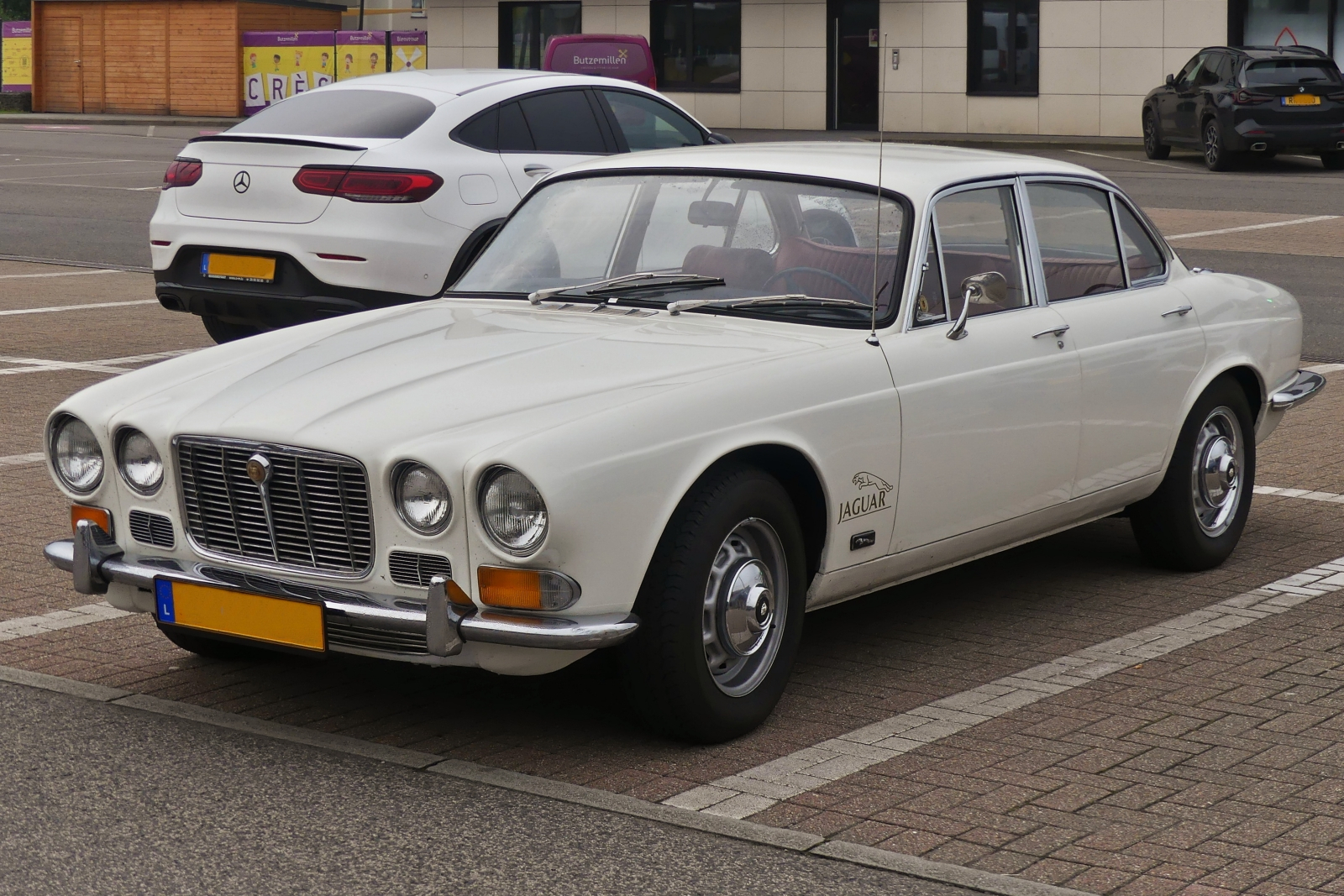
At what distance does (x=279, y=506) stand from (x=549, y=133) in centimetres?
649

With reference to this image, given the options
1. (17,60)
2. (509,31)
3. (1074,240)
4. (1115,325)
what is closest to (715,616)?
(1115,325)

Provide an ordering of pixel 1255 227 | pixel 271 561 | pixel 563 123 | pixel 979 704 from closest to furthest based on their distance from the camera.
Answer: pixel 271 561
pixel 979 704
pixel 563 123
pixel 1255 227

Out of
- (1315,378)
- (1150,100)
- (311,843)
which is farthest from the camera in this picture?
(1150,100)

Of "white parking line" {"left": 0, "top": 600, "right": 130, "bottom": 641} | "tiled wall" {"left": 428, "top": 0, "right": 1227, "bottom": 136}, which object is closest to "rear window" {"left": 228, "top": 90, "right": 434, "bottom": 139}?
"white parking line" {"left": 0, "top": 600, "right": 130, "bottom": 641}

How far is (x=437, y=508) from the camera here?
4379 mm

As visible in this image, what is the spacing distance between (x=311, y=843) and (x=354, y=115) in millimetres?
6912

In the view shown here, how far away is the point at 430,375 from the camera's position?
191 inches

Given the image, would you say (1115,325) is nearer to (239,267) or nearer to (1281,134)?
(239,267)

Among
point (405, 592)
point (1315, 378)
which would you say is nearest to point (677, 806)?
point (405, 592)

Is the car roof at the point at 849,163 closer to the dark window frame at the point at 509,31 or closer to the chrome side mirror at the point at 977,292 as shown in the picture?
the chrome side mirror at the point at 977,292

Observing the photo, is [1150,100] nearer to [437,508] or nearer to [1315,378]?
[1315,378]

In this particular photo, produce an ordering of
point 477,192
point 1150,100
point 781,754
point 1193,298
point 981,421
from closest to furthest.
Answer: point 781,754 → point 981,421 → point 1193,298 → point 477,192 → point 1150,100

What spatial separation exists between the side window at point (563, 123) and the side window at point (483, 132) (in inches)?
9.4

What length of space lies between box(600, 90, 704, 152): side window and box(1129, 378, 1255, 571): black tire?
521 cm
